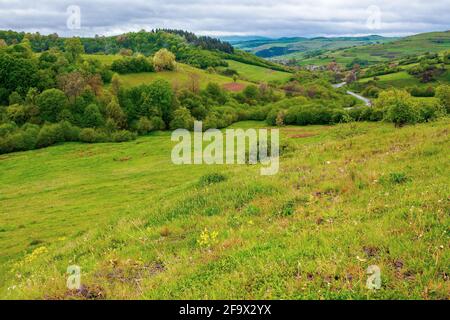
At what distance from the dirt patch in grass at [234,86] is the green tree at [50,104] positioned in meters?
73.2

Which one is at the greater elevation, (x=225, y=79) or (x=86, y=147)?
(x=225, y=79)

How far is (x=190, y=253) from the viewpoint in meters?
11.1

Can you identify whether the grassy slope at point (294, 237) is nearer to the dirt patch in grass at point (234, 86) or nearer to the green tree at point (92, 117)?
the green tree at point (92, 117)

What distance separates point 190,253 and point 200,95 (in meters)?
150

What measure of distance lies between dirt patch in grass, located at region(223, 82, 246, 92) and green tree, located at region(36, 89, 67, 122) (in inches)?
2880

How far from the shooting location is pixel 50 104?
412ft

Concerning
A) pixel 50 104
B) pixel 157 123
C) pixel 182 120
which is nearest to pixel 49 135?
pixel 50 104

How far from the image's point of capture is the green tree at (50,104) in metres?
125

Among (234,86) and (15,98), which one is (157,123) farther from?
(234,86)

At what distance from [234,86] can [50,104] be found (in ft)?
273

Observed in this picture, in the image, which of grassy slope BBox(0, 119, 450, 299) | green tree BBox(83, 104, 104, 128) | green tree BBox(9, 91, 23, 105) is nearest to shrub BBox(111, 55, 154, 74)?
green tree BBox(9, 91, 23, 105)
